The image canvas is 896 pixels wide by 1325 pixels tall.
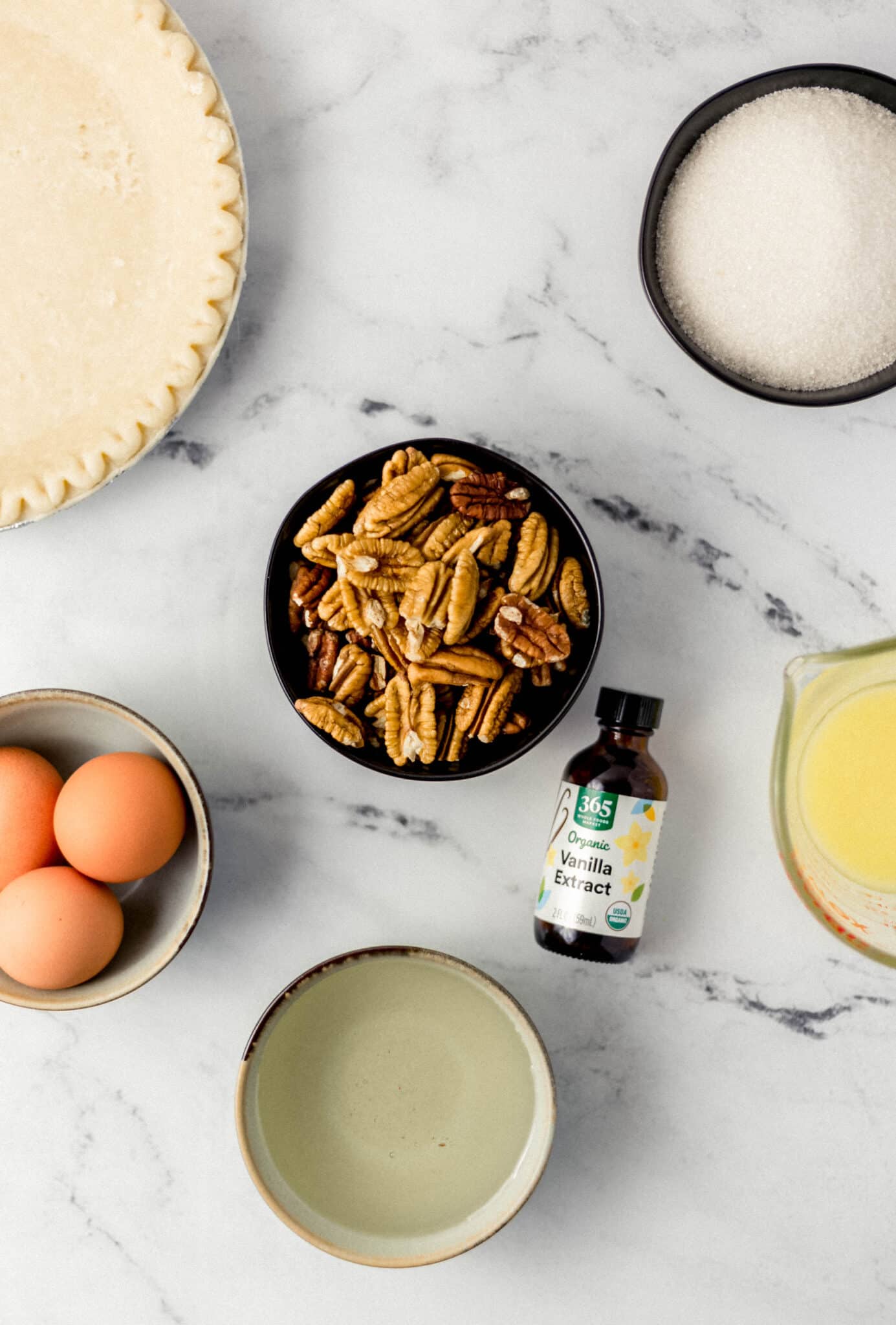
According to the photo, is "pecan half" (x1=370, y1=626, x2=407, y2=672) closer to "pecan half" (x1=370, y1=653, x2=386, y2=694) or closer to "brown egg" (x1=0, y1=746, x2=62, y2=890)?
"pecan half" (x1=370, y1=653, x2=386, y2=694)

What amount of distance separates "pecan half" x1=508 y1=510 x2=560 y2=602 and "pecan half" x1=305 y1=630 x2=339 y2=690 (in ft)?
0.61

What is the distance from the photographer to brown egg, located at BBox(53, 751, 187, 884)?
881 millimetres

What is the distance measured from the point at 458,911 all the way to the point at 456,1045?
14 centimetres

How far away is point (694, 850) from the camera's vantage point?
103 centimetres

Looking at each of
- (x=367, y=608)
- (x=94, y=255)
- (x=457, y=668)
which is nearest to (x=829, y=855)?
(x=457, y=668)

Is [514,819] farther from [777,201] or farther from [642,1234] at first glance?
[777,201]

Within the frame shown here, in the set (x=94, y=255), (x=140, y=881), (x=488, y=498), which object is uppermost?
(x=94, y=255)

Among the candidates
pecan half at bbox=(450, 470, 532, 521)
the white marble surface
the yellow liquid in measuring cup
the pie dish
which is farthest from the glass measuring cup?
the pie dish

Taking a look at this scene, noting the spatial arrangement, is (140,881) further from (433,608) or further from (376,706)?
(433,608)

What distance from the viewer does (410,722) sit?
0.91 metres

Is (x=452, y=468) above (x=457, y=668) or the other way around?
above

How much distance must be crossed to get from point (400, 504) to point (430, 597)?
3.7 inches

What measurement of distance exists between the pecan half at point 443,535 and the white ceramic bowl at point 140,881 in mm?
316

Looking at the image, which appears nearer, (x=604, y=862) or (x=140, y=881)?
(x=604, y=862)
